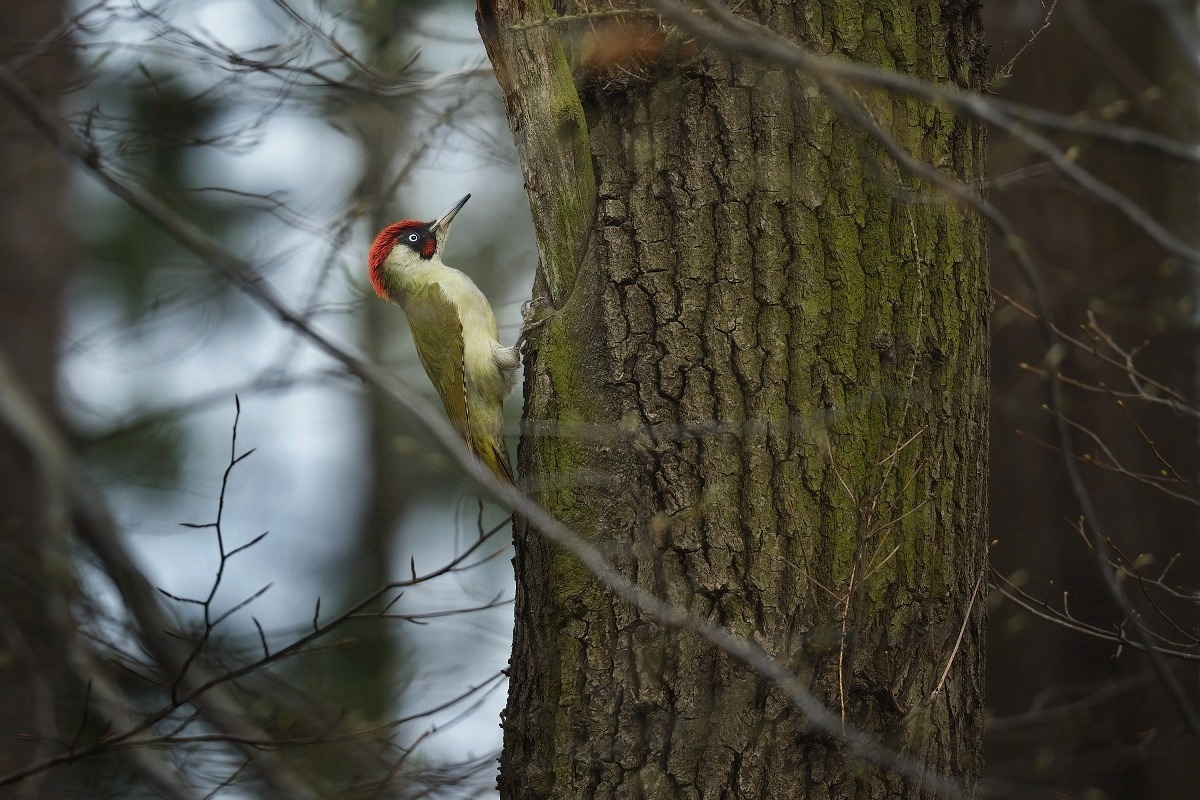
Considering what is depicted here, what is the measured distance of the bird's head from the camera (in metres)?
5.47

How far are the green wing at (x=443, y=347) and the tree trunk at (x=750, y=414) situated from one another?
1985 millimetres

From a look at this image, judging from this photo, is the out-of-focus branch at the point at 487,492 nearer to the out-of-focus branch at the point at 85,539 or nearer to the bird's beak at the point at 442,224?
the out-of-focus branch at the point at 85,539

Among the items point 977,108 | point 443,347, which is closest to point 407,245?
point 443,347

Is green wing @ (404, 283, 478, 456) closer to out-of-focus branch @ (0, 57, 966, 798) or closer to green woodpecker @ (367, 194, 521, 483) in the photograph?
green woodpecker @ (367, 194, 521, 483)

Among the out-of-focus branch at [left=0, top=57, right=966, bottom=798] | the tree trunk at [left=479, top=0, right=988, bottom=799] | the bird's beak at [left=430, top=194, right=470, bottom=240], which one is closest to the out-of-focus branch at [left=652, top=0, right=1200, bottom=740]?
the out-of-focus branch at [left=0, top=57, right=966, bottom=798]

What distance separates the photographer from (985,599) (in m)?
2.76

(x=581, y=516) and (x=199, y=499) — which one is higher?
(x=199, y=499)

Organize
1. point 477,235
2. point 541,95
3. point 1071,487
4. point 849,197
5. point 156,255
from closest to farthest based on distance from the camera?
1. point 1071,487
2. point 849,197
3. point 541,95
4. point 156,255
5. point 477,235

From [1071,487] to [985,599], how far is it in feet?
4.55

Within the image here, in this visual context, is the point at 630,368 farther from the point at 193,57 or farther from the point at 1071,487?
the point at 193,57

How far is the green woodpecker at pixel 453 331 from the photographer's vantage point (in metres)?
4.54

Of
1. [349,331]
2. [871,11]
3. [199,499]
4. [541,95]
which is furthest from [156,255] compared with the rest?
[871,11]

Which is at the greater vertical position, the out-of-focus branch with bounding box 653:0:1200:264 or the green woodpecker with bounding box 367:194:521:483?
the green woodpecker with bounding box 367:194:521:483

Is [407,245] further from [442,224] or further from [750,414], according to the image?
[750,414]
